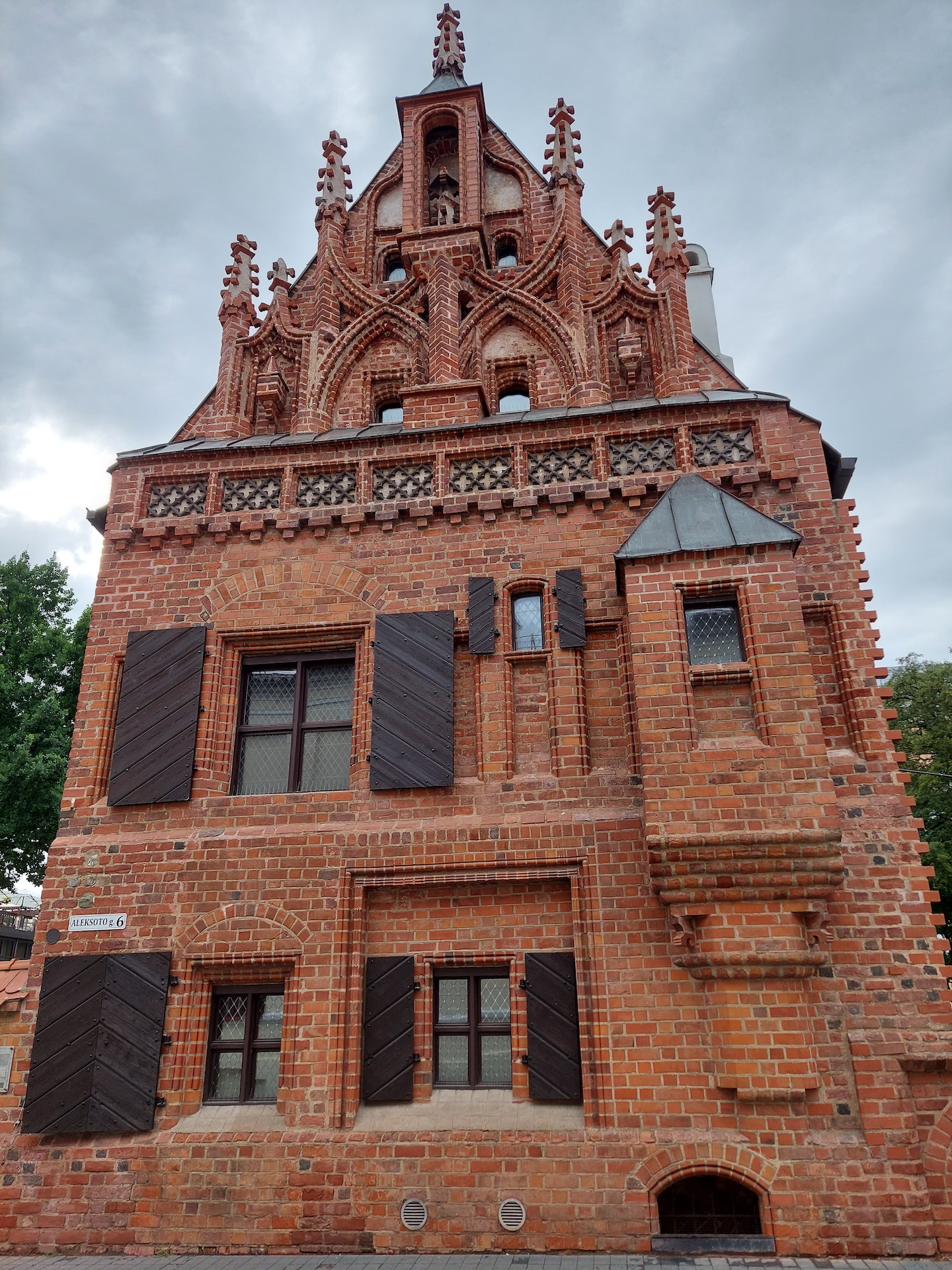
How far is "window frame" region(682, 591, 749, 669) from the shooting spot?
7.90m

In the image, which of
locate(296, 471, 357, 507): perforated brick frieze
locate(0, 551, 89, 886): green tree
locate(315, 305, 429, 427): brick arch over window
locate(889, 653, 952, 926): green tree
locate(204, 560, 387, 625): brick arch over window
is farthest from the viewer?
locate(889, 653, 952, 926): green tree

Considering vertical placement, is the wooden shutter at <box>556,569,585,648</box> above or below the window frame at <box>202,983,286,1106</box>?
above

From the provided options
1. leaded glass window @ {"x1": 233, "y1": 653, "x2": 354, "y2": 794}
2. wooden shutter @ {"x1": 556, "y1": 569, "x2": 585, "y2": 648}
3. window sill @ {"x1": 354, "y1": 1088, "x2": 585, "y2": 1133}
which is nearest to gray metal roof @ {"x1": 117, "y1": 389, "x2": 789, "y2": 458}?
wooden shutter @ {"x1": 556, "y1": 569, "x2": 585, "y2": 648}

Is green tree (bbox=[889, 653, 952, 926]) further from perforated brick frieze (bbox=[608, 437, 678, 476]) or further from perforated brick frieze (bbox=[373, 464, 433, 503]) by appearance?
perforated brick frieze (bbox=[373, 464, 433, 503])

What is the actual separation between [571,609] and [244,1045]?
5320 mm

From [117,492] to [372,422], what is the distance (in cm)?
331

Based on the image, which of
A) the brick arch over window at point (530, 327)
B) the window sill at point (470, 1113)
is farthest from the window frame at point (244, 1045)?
the brick arch over window at point (530, 327)

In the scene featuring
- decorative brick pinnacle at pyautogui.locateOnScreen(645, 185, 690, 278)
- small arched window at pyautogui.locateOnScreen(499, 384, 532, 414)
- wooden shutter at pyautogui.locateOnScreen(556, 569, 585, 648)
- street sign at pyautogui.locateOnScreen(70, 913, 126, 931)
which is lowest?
street sign at pyautogui.locateOnScreen(70, 913, 126, 931)

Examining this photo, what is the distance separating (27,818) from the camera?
17016mm

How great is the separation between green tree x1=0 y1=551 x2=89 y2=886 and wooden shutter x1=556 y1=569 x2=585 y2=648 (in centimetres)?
1254

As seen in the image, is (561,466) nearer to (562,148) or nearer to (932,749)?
(562,148)

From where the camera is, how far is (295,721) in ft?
29.9

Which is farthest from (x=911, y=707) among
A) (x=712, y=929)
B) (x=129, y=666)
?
(x=129, y=666)

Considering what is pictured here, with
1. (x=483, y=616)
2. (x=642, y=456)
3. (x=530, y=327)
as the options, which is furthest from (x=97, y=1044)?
(x=530, y=327)
